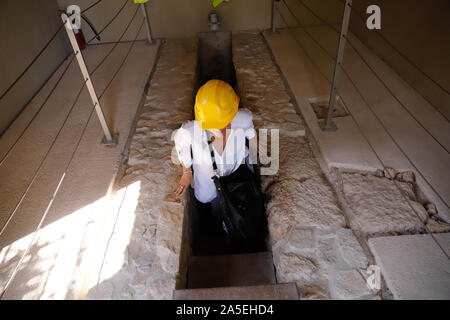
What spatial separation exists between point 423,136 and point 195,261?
2204 mm

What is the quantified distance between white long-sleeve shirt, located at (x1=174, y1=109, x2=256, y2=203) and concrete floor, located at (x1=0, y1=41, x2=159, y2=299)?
30.3 inches

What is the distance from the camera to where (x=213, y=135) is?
A: 202 centimetres

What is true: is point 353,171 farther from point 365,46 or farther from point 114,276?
point 365,46

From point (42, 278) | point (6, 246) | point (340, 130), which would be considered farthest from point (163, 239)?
point (340, 130)

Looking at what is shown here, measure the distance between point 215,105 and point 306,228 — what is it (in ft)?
3.33

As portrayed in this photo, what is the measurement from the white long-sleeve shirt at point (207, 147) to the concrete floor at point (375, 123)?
80 centimetres

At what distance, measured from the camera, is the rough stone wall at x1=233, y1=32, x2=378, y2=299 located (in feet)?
5.80

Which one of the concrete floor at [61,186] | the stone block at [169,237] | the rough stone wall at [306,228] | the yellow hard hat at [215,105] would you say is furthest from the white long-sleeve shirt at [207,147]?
the concrete floor at [61,186]

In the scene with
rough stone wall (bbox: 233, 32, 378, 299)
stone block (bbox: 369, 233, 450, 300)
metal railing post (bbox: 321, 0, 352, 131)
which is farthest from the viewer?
metal railing post (bbox: 321, 0, 352, 131)

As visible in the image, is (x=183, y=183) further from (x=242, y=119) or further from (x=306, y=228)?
(x=306, y=228)
